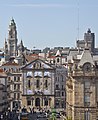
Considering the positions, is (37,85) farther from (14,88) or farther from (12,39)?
(12,39)

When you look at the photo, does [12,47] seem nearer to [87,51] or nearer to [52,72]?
[52,72]

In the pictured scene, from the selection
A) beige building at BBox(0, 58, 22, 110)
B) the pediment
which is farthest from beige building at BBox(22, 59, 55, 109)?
beige building at BBox(0, 58, 22, 110)

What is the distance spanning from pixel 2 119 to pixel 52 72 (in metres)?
28.4

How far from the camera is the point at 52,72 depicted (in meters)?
111

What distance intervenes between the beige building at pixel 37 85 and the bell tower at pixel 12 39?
62607mm

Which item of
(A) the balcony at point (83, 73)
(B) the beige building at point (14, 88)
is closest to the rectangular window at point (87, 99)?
(A) the balcony at point (83, 73)

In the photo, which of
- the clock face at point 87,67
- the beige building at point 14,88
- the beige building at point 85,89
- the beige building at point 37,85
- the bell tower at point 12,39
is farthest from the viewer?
the bell tower at point 12,39

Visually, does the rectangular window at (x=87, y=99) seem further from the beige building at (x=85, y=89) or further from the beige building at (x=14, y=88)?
the beige building at (x=14, y=88)

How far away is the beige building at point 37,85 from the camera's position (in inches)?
4321

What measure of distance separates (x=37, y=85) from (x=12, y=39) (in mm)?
65741

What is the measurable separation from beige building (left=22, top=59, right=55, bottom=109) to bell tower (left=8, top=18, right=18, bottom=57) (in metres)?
62.6

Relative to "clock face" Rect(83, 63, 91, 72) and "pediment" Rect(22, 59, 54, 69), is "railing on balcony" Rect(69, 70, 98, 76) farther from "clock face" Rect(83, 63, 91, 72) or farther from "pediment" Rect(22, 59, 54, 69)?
"pediment" Rect(22, 59, 54, 69)

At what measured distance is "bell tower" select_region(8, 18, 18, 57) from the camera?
172125 mm

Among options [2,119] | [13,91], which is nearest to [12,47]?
[13,91]
